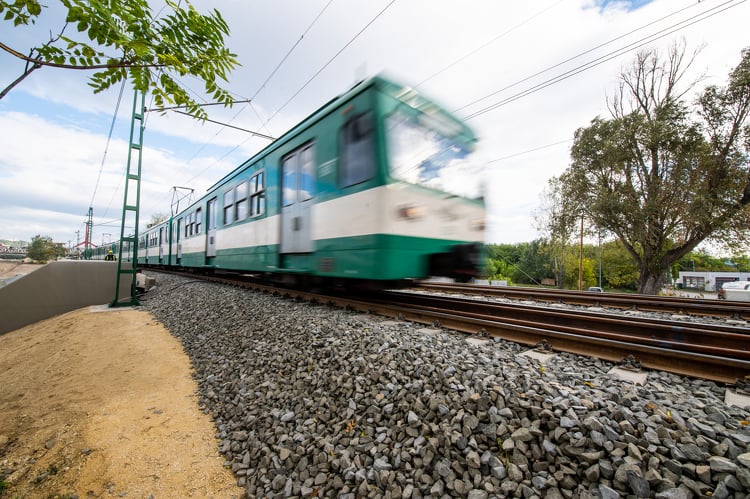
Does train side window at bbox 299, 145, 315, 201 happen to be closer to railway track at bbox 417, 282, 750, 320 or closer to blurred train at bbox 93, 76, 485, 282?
blurred train at bbox 93, 76, 485, 282

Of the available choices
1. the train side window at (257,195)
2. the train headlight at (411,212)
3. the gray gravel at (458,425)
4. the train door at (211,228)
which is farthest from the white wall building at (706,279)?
the train door at (211,228)

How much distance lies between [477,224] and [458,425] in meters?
4.42

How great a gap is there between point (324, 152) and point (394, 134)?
4.65 feet

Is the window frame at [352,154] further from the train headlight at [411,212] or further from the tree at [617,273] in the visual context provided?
the tree at [617,273]

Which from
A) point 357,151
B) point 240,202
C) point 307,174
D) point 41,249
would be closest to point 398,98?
→ point 357,151

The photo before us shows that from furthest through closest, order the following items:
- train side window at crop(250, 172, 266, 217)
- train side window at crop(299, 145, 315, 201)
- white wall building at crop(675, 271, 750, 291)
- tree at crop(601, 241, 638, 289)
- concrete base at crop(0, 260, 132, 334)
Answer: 1. tree at crop(601, 241, 638, 289)
2. white wall building at crop(675, 271, 750, 291)
3. concrete base at crop(0, 260, 132, 334)
4. train side window at crop(250, 172, 266, 217)
5. train side window at crop(299, 145, 315, 201)

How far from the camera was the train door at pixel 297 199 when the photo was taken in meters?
5.98

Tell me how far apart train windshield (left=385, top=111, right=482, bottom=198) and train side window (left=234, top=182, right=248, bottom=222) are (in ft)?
17.1

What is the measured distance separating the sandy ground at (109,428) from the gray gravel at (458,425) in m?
0.30

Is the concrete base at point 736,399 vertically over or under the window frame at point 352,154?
under

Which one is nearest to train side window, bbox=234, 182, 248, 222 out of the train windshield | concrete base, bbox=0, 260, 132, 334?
the train windshield

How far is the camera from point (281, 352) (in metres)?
4.09

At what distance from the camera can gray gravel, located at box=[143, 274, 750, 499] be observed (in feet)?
5.64

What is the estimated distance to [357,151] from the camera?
495 cm
